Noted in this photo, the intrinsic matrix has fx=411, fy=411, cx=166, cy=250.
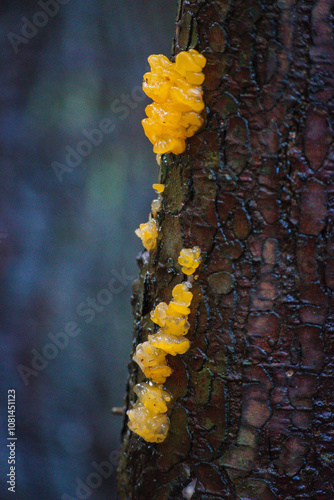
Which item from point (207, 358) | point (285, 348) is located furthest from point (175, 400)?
point (285, 348)

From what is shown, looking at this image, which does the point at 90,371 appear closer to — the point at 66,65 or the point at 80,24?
the point at 66,65

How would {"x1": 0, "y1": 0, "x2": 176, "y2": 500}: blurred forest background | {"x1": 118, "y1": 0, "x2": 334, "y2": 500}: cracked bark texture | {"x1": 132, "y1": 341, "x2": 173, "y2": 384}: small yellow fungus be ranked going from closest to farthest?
1. {"x1": 118, "y1": 0, "x2": 334, "y2": 500}: cracked bark texture
2. {"x1": 132, "y1": 341, "x2": 173, "y2": 384}: small yellow fungus
3. {"x1": 0, "y1": 0, "x2": 176, "y2": 500}: blurred forest background

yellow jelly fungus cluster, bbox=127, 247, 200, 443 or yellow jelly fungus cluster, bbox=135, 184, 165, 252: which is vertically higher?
yellow jelly fungus cluster, bbox=135, 184, 165, 252

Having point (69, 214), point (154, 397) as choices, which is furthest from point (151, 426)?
point (69, 214)

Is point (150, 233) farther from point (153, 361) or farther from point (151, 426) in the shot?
point (151, 426)

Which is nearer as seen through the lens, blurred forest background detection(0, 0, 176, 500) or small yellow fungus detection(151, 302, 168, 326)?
small yellow fungus detection(151, 302, 168, 326)

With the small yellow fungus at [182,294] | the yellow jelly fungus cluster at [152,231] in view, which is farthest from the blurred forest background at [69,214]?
the small yellow fungus at [182,294]

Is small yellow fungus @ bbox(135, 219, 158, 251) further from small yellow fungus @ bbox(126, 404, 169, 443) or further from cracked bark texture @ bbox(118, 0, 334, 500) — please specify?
small yellow fungus @ bbox(126, 404, 169, 443)

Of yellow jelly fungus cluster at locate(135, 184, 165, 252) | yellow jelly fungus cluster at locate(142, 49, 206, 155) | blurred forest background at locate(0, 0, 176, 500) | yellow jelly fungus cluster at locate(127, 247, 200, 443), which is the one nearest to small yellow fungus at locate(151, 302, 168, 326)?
yellow jelly fungus cluster at locate(127, 247, 200, 443)
